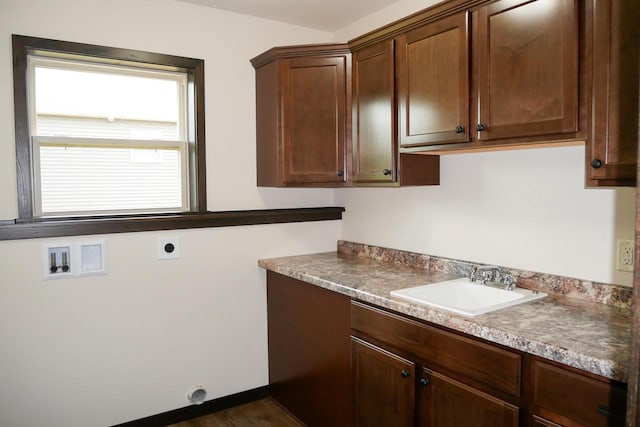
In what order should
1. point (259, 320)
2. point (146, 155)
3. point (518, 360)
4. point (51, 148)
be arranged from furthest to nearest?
1. point (259, 320)
2. point (146, 155)
3. point (51, 148)
4. point (518, 360)

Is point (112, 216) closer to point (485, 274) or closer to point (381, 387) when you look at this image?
point (381, 387)

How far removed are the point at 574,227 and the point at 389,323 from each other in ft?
2.76

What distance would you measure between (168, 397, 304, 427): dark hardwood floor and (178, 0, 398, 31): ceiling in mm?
2385

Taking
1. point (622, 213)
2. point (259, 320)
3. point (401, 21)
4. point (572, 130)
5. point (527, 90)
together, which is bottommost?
point (259, 320)

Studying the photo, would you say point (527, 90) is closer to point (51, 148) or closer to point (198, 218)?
point (198, 218)

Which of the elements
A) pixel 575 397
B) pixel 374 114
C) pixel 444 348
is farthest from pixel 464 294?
pixel 374 114

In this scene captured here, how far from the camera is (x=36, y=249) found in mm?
2312

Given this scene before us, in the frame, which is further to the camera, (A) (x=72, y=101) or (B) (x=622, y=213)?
(A) (x=72, y=101)

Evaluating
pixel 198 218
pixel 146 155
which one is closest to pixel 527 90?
Result: pixel 198 218

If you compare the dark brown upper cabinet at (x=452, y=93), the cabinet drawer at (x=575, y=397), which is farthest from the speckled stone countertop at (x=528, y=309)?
the dark brown upper cabinet at (x=452, y=93)

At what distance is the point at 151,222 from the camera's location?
258cm

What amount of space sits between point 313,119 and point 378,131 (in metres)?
0.44

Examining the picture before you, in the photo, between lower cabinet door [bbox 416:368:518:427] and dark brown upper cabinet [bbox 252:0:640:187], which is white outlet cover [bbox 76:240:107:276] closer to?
dark brown upper cabinet [bbox 252:0:640:187]

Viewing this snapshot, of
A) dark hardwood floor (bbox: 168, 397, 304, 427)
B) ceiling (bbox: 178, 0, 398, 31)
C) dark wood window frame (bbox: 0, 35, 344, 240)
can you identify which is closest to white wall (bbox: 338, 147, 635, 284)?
dark wood window frame (bbox: 0, 35, 344, 240)
